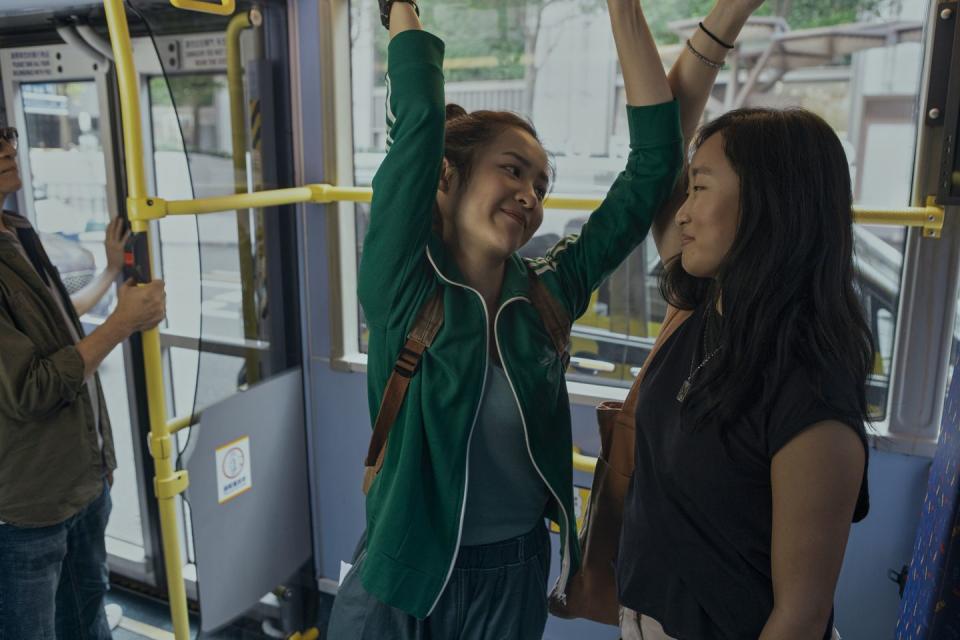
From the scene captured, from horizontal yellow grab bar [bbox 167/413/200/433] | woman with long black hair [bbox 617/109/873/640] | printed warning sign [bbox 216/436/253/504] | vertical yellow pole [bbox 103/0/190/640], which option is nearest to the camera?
woman with long black hair [bbox 617/109/873/640]

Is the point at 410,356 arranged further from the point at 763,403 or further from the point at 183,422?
Result: the point at 183,422

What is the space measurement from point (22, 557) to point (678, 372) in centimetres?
195

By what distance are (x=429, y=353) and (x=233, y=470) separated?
5.22 ft

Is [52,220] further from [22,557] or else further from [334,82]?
[22,557]

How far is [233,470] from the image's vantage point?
2684 mm

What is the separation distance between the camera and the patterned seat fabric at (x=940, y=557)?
4.97ft

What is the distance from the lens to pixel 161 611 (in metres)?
3.35

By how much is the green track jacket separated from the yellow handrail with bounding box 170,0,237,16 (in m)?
1.16

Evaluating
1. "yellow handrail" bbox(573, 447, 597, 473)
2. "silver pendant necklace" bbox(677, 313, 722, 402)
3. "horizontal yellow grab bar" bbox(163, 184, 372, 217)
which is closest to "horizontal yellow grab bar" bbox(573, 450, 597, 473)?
"yellow handrail" bbox(573, 447, 597, 473)

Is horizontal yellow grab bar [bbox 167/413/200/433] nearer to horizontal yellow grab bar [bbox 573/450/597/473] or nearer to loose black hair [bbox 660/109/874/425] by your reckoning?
horizontal yellow grab bar [bbox 573/450/597/473]

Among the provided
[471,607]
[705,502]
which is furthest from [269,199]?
[705,502]

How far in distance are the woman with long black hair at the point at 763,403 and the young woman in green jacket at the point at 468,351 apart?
0.71 ft

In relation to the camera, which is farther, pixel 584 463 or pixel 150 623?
pixel 150 623

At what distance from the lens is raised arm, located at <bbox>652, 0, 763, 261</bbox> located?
58.5 inches
